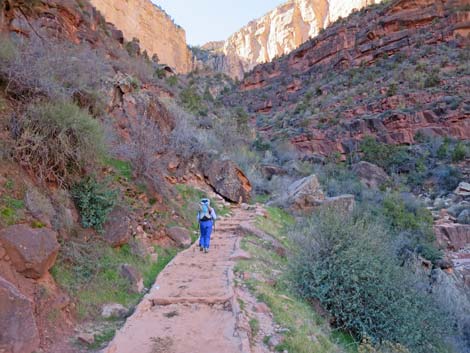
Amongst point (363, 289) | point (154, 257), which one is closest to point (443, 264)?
point (363, 289)

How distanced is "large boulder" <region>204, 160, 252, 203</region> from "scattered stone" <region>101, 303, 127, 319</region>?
929 cm

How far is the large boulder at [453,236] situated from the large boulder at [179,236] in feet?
34.9

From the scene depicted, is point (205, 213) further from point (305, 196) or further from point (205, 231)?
point (305, 196)

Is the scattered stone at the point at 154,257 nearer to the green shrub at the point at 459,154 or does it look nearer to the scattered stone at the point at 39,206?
the scattered stone at the point at 39,206

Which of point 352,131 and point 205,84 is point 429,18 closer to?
point 352,131

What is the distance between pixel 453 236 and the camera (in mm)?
14289

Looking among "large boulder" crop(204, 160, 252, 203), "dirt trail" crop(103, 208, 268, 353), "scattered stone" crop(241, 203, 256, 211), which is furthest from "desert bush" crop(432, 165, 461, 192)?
"dirt trail" crop(103, 208, 268, 353)

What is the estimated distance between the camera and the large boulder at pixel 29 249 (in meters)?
3.85

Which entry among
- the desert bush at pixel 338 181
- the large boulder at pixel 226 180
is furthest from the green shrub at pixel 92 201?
the desert bush at pixel 338 181

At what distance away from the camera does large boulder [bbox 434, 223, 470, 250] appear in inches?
552

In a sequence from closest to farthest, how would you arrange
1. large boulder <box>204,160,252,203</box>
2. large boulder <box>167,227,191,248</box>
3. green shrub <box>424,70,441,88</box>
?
large boulder <box>167,227,191,248</box>, large boulder <box>204,160,252,203</box>, green shrub <box>424,70,441,88</box>

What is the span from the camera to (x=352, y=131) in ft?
96.3

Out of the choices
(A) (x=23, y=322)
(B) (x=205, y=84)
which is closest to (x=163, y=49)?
(B) (x=205, y=84)

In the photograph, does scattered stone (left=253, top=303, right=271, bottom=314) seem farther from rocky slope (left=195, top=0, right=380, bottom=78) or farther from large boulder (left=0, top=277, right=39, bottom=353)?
rocky slope (left=195, top=0, right=380, bottom=78)
